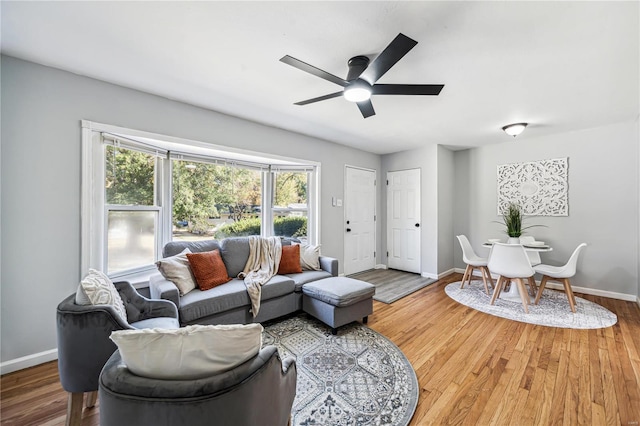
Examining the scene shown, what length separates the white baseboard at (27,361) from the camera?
1.96 metres

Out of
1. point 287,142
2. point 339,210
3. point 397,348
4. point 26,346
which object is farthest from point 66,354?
point 339,210

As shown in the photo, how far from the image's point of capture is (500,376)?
1934 millimetres

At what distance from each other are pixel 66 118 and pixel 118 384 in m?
2.44

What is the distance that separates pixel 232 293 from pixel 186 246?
0.86m

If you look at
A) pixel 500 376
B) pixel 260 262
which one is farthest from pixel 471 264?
pixel 260 262

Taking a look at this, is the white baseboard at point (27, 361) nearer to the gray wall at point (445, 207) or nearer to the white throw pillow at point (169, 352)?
the white throw pillow at point (169, 352)

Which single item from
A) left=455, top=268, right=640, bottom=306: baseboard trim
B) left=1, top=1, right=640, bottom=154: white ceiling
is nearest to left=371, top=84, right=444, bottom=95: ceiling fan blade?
left=1, top=1, right=640, bottom=154: white ceiling

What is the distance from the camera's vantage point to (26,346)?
2.04 meters

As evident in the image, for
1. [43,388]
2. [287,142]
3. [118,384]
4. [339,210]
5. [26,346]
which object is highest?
[287,142]

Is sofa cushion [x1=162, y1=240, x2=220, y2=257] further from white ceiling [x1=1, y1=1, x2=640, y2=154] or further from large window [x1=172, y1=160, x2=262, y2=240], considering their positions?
white ceiling [x1=1, y1=1, x2=640, y2=154]

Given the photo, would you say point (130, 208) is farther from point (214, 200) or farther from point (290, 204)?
point (290, 204)

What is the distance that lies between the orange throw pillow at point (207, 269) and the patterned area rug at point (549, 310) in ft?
10.2

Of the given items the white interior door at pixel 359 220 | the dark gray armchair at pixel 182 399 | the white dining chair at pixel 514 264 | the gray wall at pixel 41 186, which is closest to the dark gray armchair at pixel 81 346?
the dark gray armchair at pixel 182 399

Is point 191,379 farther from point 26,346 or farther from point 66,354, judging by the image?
point 26,346
